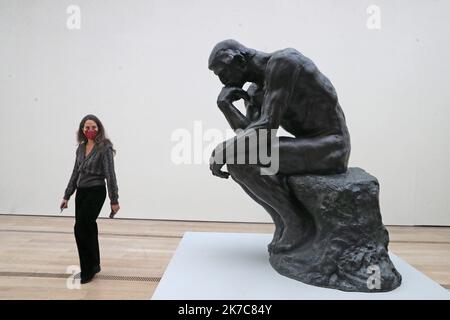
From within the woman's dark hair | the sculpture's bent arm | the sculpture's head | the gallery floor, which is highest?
the sculpture's head

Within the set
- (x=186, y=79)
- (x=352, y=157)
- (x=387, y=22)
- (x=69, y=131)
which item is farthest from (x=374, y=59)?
(x=69, y=131)

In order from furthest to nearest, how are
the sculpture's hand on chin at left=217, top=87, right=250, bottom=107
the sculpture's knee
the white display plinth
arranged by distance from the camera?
the sculpture's hand on chin at left=217, top=87, right=250, bottom=107 < the sculpture's knee < the white display plinth

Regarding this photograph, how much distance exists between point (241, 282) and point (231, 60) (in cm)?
124

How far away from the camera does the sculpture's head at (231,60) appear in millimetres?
2268

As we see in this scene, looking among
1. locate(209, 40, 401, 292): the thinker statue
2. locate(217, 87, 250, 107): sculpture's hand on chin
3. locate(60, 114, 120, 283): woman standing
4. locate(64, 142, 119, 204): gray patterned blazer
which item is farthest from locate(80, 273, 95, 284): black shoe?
locate(217, 87, 250, 107): sculpture's hand on chin

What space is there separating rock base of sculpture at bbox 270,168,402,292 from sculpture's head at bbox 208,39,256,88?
724mm

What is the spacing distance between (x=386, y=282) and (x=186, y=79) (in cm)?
358

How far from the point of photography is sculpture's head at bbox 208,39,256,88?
89.3 inches

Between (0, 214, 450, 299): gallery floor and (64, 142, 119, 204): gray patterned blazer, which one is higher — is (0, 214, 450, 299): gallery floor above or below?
below

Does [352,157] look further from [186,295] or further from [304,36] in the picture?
[186,295]

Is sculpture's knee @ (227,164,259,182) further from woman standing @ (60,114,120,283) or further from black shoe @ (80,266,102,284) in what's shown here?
black shoe @ (80,266,102,284)

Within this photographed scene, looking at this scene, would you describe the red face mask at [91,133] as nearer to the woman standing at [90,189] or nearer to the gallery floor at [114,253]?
the woman standing at [90,189]

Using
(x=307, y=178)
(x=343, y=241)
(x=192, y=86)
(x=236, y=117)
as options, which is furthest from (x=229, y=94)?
(x=192, y=86)

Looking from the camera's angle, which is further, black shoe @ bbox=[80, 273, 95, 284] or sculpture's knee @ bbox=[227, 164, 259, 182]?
black shoe @ bbox=[80, 273, 95, 284]
